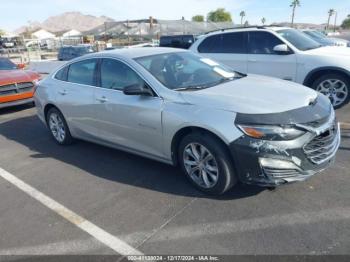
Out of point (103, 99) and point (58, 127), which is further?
point (58, 127)

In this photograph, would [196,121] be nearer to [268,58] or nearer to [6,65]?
[268,58]

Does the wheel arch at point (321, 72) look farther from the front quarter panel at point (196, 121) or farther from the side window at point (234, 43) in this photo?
the front quarter panel at point (196, 121)

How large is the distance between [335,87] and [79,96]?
4822mm

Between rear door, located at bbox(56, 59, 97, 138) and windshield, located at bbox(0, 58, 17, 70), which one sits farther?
windshield, located at bbox(0, 58, 17, 70)

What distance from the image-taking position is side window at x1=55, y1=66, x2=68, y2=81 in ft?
18.3

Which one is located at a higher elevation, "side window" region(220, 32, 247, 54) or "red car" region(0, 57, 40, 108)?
"side window" region(220, 32, 247, 54)

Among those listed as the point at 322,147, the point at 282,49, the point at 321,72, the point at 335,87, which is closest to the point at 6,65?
the point at 282,49

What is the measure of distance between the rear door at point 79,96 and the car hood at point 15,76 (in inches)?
145

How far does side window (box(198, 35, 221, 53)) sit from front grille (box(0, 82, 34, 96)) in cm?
456

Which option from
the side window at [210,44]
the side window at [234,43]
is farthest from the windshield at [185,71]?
the side window at [210,44]

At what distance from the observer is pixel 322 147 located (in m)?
3.43

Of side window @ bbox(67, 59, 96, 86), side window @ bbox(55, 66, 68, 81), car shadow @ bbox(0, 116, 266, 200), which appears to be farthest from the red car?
side window @ bbox(67, 59, 96, 86)

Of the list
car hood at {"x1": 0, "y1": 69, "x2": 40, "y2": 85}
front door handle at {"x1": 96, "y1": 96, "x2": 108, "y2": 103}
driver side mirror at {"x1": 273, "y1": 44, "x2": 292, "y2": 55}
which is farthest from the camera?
car hood at {"x1": 0, "y1": 69, "x2": 40, "y2": 85}

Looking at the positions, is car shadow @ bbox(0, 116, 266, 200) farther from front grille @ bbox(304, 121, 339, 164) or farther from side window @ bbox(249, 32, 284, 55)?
side window @ bbox(249, 32, 284, 55)
